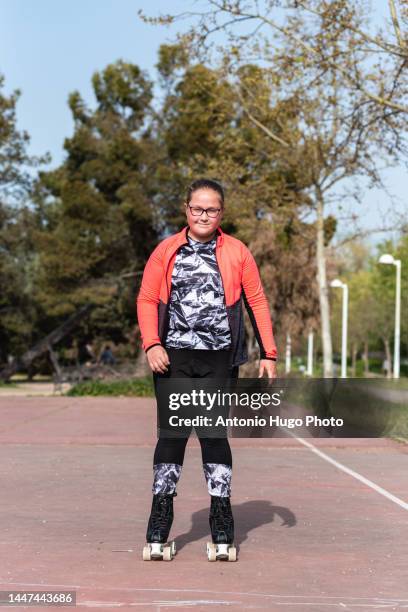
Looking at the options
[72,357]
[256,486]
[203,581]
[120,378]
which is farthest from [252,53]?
[72,357]

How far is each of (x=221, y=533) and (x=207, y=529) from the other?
4.38 feet

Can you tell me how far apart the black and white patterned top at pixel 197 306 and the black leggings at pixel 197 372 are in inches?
1.7

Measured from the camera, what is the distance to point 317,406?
6141 millimetres

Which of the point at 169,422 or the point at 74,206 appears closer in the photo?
the point at 169,422

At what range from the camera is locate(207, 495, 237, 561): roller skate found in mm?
6363

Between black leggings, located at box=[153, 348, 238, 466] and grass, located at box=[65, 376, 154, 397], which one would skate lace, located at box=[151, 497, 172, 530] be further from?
grass, located at box=[65, 376, 154, 397]

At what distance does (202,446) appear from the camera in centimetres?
640

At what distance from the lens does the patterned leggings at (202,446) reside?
630cm

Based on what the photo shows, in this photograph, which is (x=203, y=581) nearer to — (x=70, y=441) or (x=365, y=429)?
(x=365, y=429)

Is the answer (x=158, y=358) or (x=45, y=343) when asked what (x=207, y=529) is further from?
(x=45, y=343)

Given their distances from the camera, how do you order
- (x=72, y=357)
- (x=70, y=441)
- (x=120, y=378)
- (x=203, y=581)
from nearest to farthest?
(x=203, y=581)
(x=70, y=441)
(x=120, y=378)
(x=72, y=357)

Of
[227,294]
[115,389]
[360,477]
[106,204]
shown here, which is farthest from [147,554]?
[106,204]

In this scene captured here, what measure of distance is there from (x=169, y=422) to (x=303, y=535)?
6.05 feet

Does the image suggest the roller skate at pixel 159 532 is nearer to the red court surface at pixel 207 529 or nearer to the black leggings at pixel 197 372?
the red court surface at pixel 207 529
